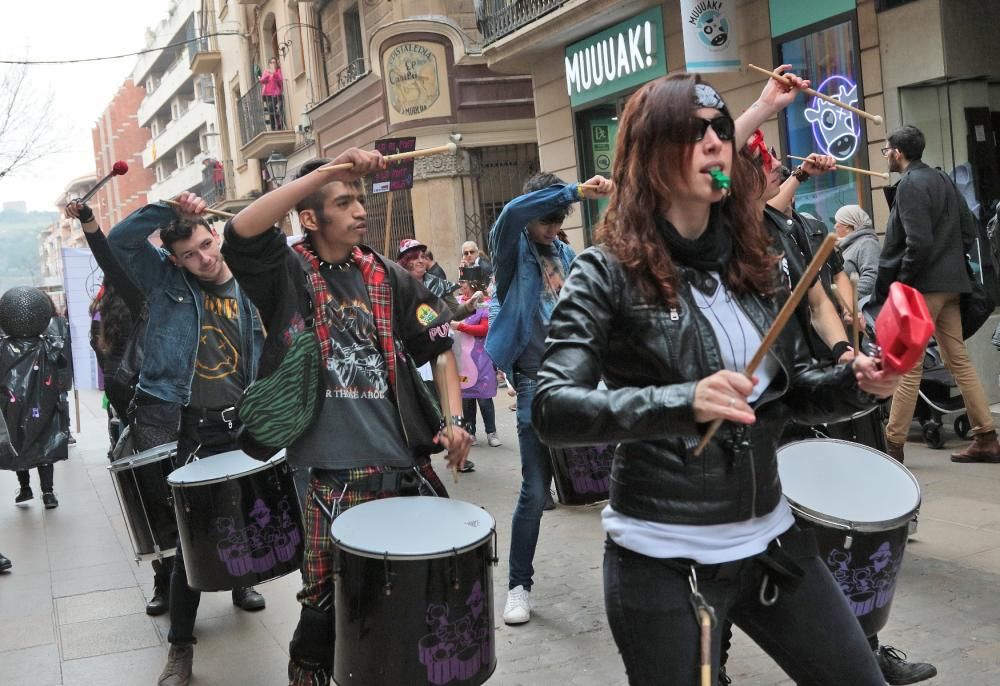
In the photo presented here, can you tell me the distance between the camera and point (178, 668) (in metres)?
4.50

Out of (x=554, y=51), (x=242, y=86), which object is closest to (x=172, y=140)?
(x=242, y=86)

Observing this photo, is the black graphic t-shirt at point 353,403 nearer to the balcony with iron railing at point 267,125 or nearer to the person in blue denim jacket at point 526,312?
the person in blue denim jacket at point 526,312

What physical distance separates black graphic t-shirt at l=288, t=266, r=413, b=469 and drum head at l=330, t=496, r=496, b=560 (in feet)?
0.59

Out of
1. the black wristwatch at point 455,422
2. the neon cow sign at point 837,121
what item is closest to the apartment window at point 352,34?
the neon cow sign at point 837,121

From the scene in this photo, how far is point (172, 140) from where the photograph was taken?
5625 cm

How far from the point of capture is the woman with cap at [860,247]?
7855 mm

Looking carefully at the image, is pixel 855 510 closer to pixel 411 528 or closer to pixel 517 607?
pixel 411 528

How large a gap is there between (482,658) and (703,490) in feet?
3.73

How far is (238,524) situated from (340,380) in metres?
0.98

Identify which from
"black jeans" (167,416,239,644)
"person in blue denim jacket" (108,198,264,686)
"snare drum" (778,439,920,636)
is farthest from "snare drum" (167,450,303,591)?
"snare drum" (778,439,920,636)

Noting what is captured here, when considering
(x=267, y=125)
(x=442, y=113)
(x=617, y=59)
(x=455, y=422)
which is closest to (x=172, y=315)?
(x=455, y=422)

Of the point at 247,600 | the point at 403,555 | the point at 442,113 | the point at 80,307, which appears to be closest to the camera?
the point at 403,555

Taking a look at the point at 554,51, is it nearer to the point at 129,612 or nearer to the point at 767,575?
the point at 129,612

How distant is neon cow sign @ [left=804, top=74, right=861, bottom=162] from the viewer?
934 cm
